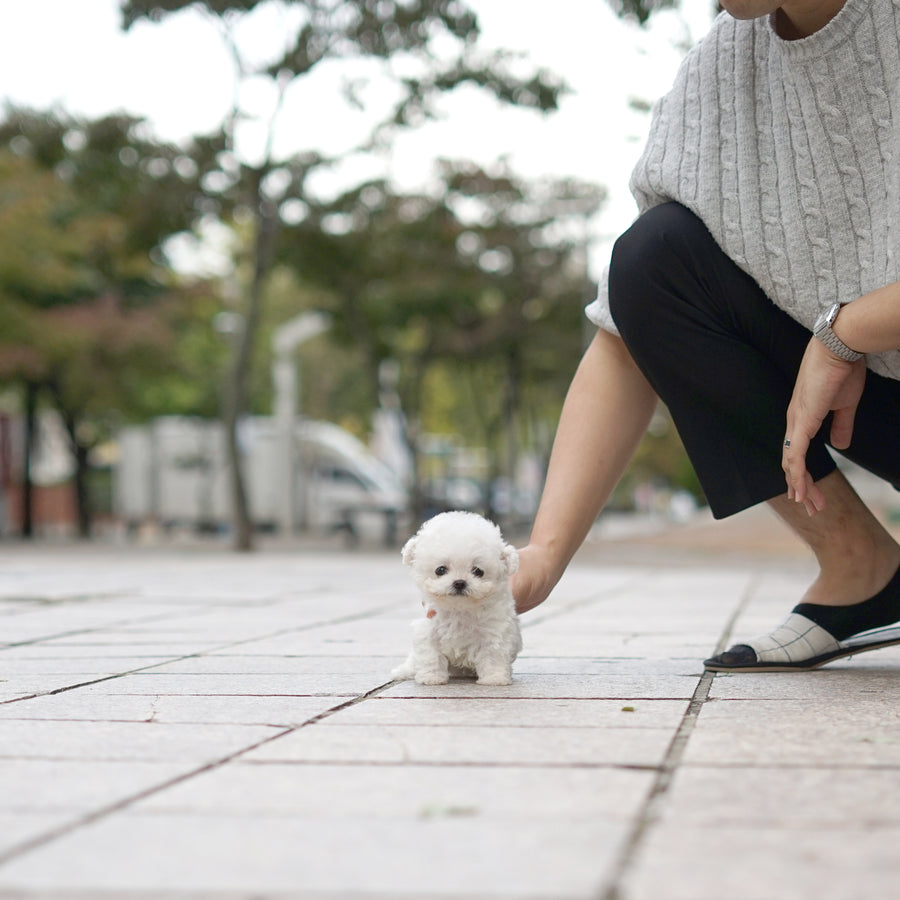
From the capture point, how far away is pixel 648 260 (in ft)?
11.2

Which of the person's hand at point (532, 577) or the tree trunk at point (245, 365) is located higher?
the tree trunk at point (245, 365)

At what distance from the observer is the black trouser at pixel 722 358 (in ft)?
11.1

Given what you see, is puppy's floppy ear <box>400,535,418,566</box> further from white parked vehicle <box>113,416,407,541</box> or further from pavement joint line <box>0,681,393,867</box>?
white parked vehicle <box>113,416,407,541</box>

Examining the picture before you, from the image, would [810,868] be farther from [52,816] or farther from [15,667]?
[15,667]

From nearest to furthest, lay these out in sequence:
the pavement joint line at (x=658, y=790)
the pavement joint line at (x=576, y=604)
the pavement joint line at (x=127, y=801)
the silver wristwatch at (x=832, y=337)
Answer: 1. the pavement joint line at (x=658, y=790)
2. the pavement joint line at (x=127, y=801)
3. the silver wristwatch at (x=832, y=337)
4. the pavement joint line at (x=576, y=604)

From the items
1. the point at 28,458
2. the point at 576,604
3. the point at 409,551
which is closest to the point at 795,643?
the point at 409,551

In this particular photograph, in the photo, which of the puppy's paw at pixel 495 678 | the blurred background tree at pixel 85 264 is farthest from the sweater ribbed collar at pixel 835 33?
the blurred background tree at pixel 85 264

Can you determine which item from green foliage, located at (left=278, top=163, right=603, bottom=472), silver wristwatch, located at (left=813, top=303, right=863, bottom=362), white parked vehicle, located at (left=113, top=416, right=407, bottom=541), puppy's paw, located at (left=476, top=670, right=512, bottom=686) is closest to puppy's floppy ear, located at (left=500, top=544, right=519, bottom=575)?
puppy's paw, located at (left=476, top=670, right=512, bottom=686)

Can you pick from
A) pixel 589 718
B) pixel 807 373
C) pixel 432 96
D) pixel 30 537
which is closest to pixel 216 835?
pixel 589 718

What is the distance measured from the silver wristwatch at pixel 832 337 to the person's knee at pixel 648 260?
0.43 meters

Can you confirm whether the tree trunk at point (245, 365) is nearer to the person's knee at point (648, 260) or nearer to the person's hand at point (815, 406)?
the person's knee at point (648, 260)

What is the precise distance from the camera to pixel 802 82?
3.27 metres

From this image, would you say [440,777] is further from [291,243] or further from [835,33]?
[291,243]

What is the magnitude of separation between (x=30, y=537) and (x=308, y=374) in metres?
20.9
